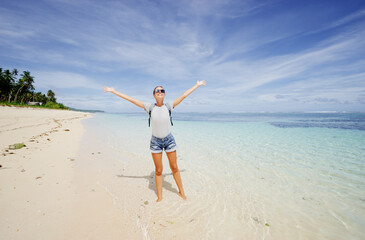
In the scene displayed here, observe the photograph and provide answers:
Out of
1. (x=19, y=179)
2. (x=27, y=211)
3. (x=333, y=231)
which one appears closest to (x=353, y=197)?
(x=333, y=231)

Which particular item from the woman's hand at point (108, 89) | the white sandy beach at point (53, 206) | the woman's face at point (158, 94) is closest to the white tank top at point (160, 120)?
the woman's face at point (158, 94)

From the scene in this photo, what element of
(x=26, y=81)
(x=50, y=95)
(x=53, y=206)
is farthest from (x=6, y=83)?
(x=53, y=206)

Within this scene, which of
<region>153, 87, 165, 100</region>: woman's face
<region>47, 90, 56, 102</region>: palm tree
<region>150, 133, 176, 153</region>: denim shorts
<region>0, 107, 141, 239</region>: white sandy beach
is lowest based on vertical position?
<region>0, 107, 141, 239</region>: white sandy beach

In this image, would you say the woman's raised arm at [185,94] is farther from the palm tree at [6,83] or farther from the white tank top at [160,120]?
the palm tree at [6,83]

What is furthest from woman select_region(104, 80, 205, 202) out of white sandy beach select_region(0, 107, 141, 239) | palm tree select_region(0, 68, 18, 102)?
palm tree select_region(0, 68, 18, 102)

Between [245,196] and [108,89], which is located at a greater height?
[108,89]

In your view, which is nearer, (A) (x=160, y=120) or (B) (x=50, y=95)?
(A) (x=160, y=120)

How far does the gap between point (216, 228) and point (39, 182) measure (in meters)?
5.24

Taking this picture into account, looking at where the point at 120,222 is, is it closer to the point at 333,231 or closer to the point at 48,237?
the point at 48,237

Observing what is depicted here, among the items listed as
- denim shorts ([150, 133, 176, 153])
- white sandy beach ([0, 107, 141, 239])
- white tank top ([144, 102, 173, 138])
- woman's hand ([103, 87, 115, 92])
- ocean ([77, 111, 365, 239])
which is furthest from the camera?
woman's hand ([103, 87, 115, 92])

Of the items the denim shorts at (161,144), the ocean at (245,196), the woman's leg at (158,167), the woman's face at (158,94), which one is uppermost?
the woman's face at (158,94)

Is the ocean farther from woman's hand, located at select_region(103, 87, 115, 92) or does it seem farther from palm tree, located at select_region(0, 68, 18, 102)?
palm tree, located at select_region(0, 68, 18, 102)

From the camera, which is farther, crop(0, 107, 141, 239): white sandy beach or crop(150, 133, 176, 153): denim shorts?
crop(150, 133, 176, 153): denim shorts

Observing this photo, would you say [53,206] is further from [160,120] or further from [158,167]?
[160,120]
